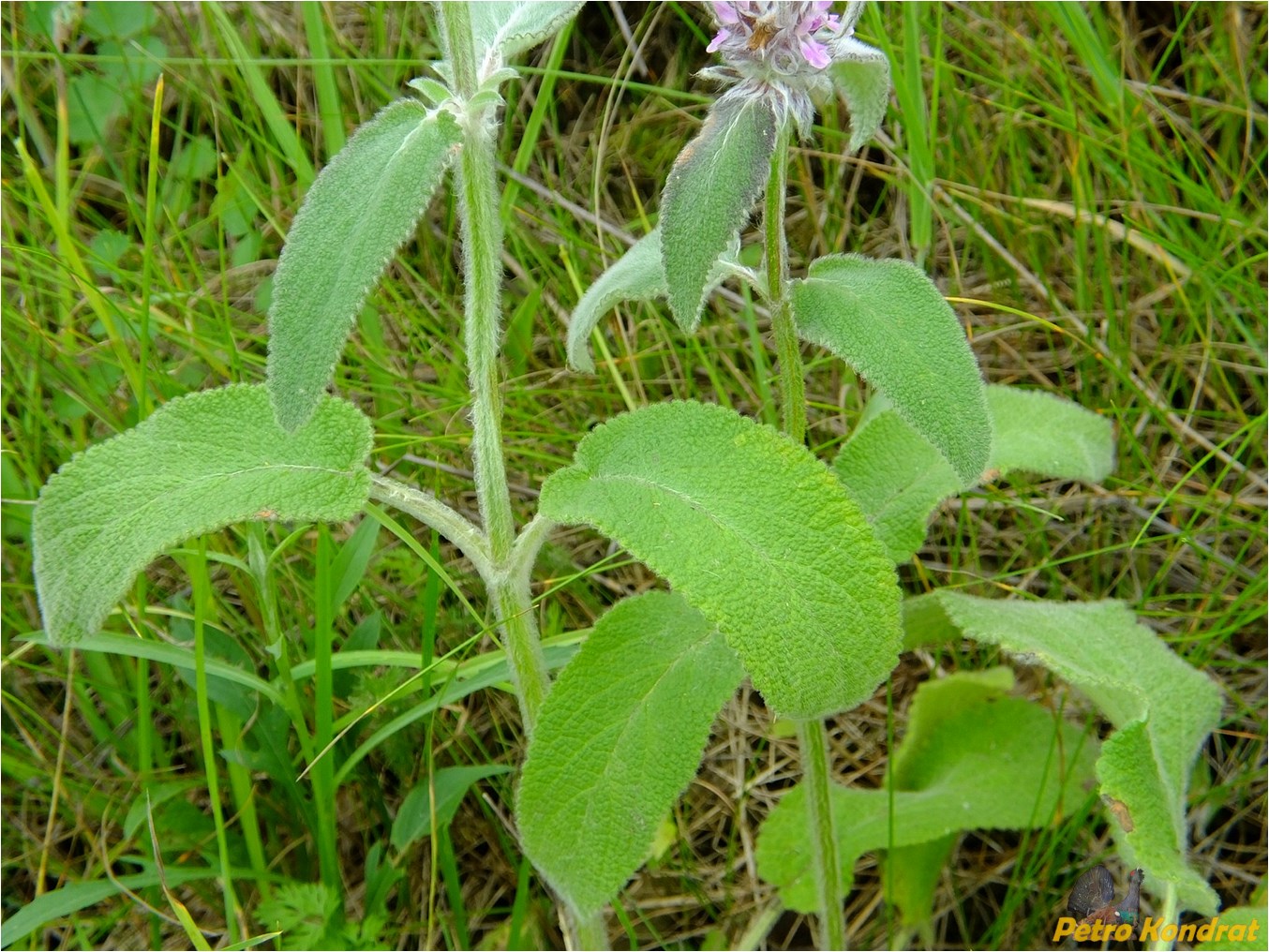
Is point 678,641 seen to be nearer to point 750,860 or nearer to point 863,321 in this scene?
point 863,321

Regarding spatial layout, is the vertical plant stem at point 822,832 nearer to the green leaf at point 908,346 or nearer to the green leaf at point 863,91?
the green leaf at point 908,346

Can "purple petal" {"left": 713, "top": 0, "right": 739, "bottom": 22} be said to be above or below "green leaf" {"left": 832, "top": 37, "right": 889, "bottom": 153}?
above

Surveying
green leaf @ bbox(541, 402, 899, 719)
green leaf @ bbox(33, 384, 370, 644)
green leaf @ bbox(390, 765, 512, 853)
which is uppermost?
green leaf @ bbox(33, 384, 370, 644)

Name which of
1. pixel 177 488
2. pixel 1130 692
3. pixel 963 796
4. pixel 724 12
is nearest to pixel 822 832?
pixel 963 796

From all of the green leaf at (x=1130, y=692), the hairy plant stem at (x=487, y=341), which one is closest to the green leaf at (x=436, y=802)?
the hairy plant stem at (x=487, y=341)

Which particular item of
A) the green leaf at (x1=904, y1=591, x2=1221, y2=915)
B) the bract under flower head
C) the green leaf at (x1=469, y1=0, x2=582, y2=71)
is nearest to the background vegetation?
the green leaf at (x1=904, y1=591, x2=1221, y2=915)

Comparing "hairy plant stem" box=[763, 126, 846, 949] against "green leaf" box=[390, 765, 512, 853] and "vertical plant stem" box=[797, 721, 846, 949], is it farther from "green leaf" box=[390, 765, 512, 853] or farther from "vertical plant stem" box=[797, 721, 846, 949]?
"green leaf" box=[390, 765, 512, 853]
